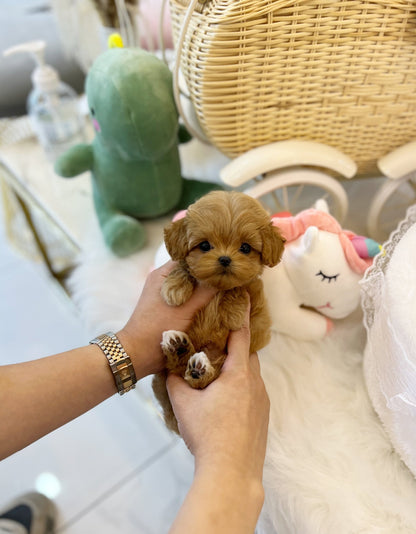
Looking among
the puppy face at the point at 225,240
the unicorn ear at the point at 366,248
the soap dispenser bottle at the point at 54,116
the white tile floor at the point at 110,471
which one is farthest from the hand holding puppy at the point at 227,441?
the soap dispenser bottle at the point at 54,116

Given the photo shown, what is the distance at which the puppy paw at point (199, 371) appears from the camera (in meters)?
0.55

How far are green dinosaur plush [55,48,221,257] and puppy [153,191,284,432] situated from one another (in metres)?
0.32

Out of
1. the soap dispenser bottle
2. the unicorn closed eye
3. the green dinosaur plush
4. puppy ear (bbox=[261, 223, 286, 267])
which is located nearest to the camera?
puppy ear (bbox=[261, 223, 286, 267])

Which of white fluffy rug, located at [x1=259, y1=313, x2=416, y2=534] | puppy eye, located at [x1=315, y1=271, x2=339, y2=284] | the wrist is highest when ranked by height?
puppy eye, located at [x1=315, y1=271, x2=339, y2=284]

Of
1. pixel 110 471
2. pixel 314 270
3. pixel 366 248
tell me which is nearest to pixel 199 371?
pixel 314 270

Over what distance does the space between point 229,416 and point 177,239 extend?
9.8 inches

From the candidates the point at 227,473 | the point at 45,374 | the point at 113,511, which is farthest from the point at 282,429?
the point at 113,511

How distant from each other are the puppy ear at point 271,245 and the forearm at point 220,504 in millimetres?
274

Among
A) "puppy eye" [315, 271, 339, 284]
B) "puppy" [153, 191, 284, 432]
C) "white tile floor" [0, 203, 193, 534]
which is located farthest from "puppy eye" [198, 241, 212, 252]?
"white tile floor" [0, 203, 193, 534]

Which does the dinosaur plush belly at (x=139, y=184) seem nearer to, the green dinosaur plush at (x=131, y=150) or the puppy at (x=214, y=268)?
the green dinosaur plush at (x=131, y=150)

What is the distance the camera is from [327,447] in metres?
0.66

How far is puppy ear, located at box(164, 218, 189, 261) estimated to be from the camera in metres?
0.55

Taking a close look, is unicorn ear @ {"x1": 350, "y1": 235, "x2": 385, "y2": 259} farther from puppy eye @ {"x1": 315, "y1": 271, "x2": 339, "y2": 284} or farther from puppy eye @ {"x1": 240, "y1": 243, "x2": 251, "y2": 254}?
puppy eye @ {"x1": 240, "y1": 243, "x2": 251, "y2": 254}

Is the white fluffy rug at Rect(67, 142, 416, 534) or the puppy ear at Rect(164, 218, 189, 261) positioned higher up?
the puppy ear at Rect(164, 218, 189, 261)
